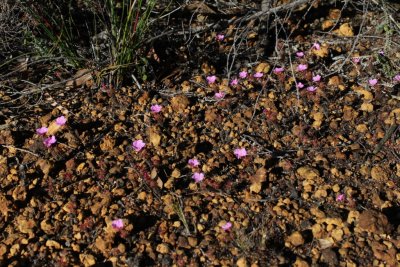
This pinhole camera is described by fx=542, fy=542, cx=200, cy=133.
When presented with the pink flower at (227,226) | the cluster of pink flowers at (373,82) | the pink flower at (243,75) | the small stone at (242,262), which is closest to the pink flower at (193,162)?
the pink flower at (227,226)

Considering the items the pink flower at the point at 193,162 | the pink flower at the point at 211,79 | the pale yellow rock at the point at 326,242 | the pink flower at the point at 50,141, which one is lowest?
the pale yellow rock at the point at 326,242

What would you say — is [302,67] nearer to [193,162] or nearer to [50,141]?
[193,162]

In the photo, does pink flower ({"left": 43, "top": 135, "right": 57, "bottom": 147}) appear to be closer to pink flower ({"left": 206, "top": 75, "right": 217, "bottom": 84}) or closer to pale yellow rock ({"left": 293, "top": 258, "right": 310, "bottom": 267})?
pink flower ({"left": 206, "top": 75, "right": 217, "bottom": 84})

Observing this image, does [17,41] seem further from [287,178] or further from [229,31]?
[287,178]

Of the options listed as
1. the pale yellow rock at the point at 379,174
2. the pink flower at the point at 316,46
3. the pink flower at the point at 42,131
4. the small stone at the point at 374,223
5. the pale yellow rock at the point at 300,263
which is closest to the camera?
the pale yellow rock at the point at 300,263

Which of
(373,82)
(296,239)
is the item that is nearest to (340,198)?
(296,239)

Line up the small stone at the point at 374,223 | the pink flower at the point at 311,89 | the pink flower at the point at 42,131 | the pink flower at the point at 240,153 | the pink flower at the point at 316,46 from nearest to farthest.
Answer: the small stone at the point at 374,223
the pink flower at the point at 240,153
the pink flower at the point at 42,131
the pink flower at the point at 311,89
the pink flower at the point at 316,46

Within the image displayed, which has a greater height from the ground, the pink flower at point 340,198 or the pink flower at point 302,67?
the pink flower at point 302,67

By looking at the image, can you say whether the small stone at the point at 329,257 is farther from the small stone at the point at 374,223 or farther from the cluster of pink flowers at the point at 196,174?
the cluster of pink flowers at the point at 196,174

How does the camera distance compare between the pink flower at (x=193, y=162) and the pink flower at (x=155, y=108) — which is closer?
the pink flower at (x=193, y=162)
